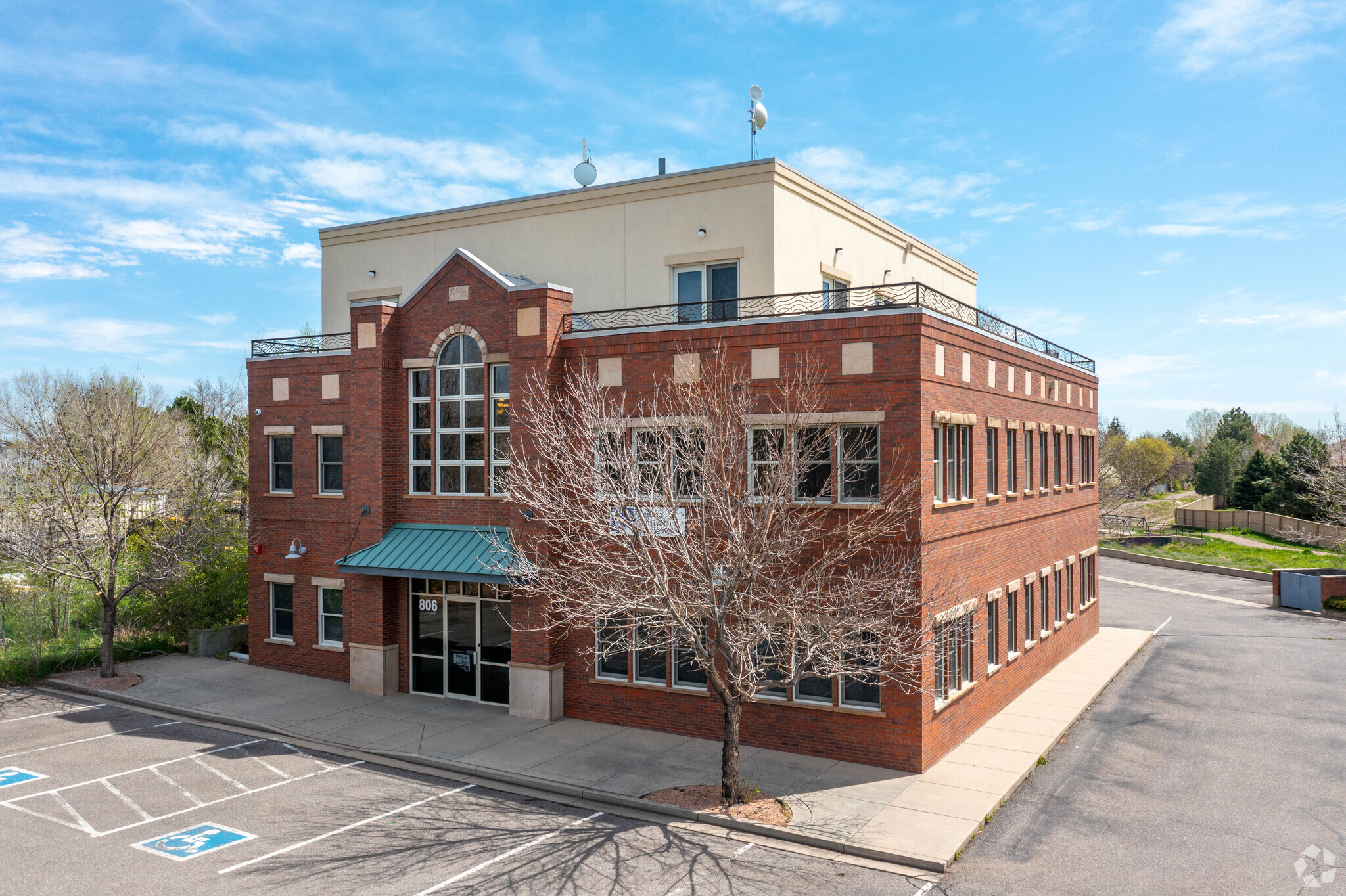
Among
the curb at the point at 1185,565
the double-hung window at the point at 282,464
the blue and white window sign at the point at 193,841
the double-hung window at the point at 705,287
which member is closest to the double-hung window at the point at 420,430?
the double-hung window at the point at 282,464

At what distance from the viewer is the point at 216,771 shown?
1539cm

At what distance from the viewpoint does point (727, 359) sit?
16.2 metres

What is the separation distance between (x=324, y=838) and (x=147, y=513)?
1368cm

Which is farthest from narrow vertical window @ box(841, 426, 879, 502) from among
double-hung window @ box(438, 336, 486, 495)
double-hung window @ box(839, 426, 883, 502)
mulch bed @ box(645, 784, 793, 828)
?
double-hung window @ box(438, 336, 486, 495)

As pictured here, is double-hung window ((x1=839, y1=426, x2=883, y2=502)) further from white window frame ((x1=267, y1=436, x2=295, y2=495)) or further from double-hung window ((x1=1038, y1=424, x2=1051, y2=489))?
white window frame ((x1=267, y1=436, x2=295, y2=495))

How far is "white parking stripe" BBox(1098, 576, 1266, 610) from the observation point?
36.8 metres

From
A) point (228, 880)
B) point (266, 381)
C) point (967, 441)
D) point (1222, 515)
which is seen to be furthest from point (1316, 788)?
point (1222, 515)

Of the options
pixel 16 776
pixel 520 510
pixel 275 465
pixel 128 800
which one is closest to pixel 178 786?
pixel 128 800

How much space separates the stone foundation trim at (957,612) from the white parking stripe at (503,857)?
21.7 feet

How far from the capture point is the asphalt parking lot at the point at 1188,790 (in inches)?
455

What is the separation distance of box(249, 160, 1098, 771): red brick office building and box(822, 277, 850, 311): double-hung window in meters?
0.10

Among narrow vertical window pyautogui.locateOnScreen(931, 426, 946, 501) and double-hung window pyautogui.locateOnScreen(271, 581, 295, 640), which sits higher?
narrow vertical window pyautogui.locateOnScreen(931, 426, 946, 501)

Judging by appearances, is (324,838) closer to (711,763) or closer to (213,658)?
(711,763)

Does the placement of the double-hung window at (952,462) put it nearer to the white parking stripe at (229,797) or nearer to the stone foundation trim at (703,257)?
the stone foundation trim at (703,257)
